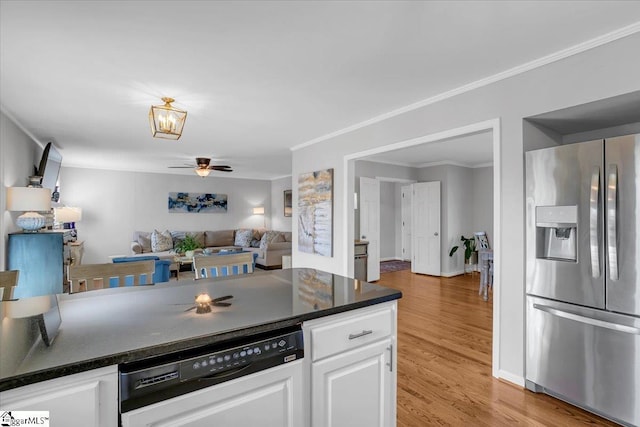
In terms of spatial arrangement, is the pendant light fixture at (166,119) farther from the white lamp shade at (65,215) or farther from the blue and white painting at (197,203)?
the blue and white painting at (197,203)

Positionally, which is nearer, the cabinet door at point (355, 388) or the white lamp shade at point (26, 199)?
the cabinet door at point (355, 388)

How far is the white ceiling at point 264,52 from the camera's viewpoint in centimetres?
181

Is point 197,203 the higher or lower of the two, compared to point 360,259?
higher

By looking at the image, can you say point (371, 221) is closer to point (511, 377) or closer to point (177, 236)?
point (511, 377)

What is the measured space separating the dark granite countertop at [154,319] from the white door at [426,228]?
5479mm

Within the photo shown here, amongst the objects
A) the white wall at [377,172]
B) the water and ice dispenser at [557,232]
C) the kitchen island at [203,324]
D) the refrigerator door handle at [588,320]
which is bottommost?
the refrigerator door handle at [588,320]

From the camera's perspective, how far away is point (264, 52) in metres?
2.28

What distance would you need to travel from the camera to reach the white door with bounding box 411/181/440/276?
6.82 meters

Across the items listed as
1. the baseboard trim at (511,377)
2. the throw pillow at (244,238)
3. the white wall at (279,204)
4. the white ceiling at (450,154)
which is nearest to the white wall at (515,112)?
the baseboard trim at (511,377)

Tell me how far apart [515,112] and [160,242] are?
719 centimetres

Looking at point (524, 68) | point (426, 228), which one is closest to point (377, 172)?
point (426, 228)

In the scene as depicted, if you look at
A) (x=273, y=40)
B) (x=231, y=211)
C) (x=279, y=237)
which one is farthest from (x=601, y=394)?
(x=231, y=211)

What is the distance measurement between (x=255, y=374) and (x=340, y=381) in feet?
1.38

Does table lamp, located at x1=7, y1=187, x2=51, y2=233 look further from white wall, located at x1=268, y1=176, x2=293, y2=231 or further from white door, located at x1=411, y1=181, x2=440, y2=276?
white door, located at x1=411, y1=181, x2=440, y2=276
